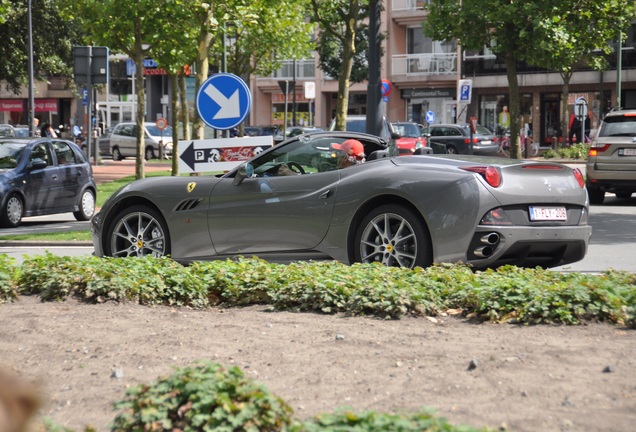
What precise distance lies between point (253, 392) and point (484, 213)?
4.80 m

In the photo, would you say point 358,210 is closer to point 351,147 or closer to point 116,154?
point 351,147

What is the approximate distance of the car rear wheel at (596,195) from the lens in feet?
71.0

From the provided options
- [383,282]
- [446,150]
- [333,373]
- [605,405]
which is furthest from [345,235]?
[446,150]

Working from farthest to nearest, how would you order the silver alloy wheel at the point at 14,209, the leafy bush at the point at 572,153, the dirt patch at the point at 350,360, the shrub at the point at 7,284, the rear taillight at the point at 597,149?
the leafy bush at the point at 572,153 → the rear taillight at the point at 597,149 → the silver alloy wheel at the point at 14,209 → the shrub at the point at 7,284 → the dirt patch at the point at 350,360

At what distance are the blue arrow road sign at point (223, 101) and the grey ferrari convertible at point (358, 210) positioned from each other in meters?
3.24

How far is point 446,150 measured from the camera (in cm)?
4412

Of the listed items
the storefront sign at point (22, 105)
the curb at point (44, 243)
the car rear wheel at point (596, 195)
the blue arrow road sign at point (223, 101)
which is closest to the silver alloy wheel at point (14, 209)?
the curb at point (44, 243)

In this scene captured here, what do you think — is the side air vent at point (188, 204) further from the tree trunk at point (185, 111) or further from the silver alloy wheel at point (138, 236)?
the tree trunk at point (185, 111)

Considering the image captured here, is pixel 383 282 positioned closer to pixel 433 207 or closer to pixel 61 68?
pixel 433 207

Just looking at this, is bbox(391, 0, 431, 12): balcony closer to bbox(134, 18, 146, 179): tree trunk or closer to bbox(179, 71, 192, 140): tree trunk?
bbox(179, 71, 192, 140): tree trunk

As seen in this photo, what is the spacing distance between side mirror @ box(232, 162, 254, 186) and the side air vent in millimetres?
403

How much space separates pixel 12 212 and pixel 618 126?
1161 centimetres

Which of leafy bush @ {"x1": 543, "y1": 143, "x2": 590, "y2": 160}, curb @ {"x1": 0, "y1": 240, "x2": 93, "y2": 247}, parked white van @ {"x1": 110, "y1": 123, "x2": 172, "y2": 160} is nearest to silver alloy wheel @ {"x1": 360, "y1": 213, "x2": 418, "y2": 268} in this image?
curb @ {"x1": 0, "y1": 240, "x2": 93, "y2": 247}

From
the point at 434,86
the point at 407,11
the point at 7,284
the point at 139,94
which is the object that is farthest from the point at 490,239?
the point at 434,86
